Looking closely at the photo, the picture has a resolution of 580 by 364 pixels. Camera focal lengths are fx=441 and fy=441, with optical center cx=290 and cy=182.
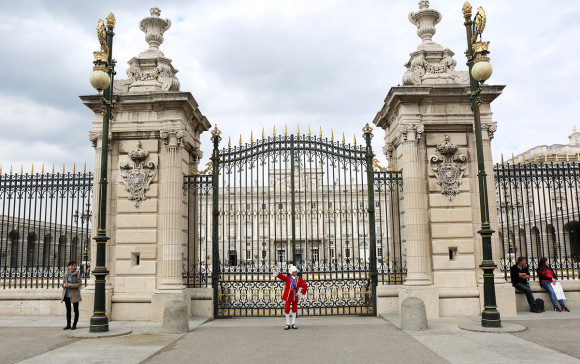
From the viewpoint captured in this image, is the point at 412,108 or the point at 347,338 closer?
the point at 347,338

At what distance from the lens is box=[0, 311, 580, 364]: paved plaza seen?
26.4ft

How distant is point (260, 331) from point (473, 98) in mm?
7927

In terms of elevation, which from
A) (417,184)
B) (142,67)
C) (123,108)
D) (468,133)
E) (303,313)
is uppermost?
(142,67)

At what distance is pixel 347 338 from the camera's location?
9.83 meters

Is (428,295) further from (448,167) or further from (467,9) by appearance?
(467,9)

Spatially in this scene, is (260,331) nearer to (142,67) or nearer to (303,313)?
(303,313)

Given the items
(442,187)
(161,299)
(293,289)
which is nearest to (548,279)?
(442,187)

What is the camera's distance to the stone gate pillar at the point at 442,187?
40.6 ft

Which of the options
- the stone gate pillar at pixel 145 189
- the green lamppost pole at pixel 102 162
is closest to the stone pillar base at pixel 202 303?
the stone gate pillar at pixel 145 189

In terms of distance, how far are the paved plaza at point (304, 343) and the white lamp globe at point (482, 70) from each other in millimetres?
5916

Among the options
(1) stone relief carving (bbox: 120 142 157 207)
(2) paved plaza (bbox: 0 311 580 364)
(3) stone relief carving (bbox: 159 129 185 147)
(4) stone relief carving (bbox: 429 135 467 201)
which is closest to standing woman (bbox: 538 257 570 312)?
(2) paved plaza (bbox: 0 311 580 364)

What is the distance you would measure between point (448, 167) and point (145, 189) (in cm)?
897

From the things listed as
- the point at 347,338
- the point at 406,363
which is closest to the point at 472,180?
the point at 347,338

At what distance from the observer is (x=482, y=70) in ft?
34.0
